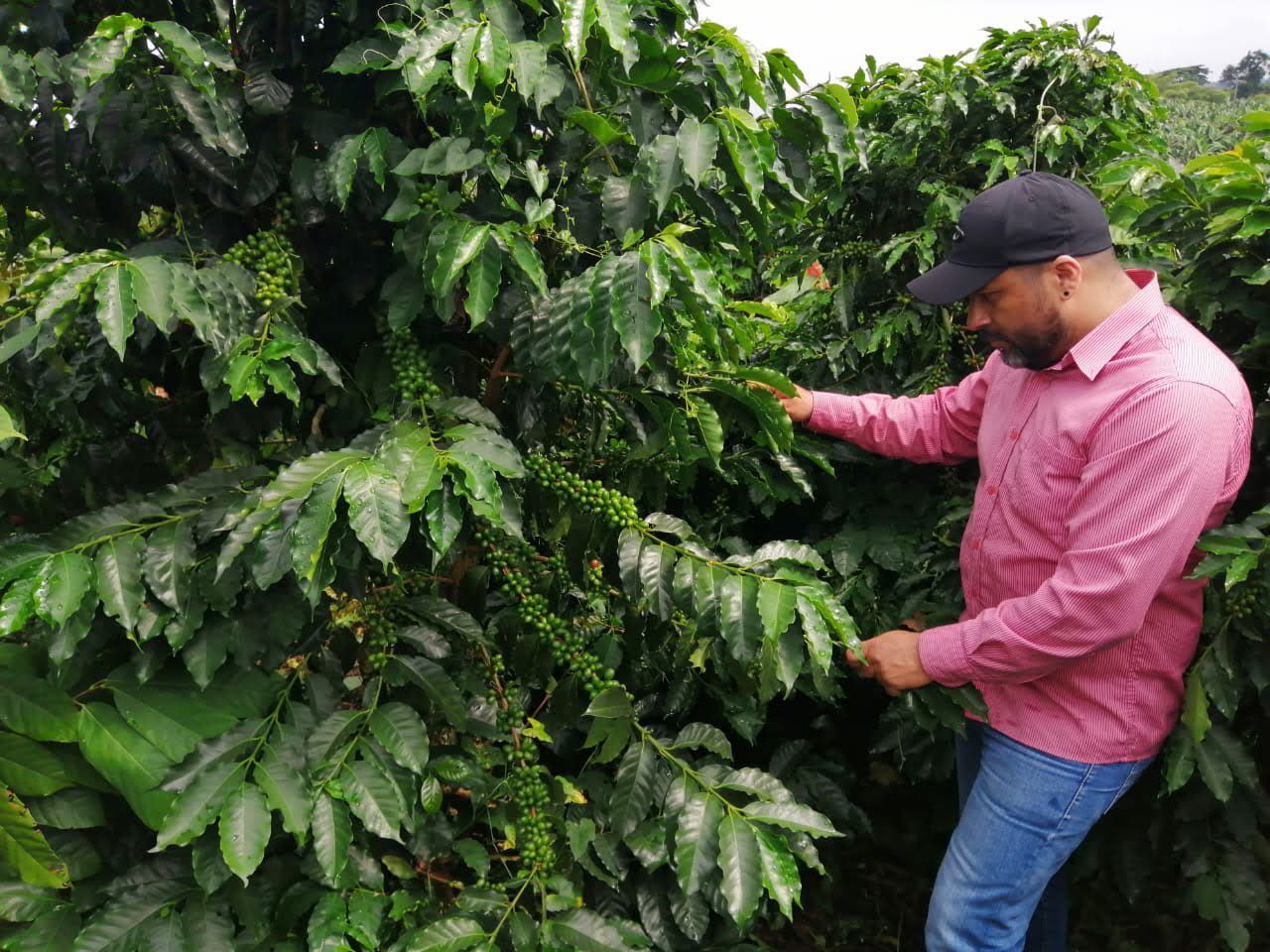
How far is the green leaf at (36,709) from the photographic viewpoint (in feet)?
5.48

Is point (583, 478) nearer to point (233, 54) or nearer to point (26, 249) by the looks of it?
point (233, 54)

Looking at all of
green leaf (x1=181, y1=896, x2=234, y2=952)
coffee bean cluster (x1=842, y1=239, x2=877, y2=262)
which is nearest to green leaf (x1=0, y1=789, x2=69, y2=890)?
green leaf (x1=181, y1=896, x2=234, y2=952)

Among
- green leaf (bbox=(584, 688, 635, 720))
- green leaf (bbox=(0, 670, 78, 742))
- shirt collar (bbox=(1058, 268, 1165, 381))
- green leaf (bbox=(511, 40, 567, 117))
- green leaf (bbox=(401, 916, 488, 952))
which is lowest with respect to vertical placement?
green leaf (bbox=(401, 916, 488, 952))

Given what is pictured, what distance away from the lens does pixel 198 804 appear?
5.24ft

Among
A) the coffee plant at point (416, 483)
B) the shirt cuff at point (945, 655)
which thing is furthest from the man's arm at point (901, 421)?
the shirt cuff at point (945, 655)

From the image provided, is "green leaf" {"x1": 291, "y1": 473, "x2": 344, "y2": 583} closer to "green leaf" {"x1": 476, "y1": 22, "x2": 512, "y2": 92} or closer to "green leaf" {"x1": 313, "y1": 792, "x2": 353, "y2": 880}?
"green leaf" {"x1": 313, "y1": 792, "x2": 353, "y2": 880}

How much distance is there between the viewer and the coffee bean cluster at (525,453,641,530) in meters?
1.88

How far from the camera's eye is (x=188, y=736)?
1.73 metres

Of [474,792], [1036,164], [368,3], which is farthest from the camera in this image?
[1036,164]

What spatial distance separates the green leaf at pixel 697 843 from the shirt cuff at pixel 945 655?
529 millimetres

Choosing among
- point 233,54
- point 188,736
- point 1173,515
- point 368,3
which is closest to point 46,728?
point 188,736

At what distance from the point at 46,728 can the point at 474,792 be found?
0.80 metres

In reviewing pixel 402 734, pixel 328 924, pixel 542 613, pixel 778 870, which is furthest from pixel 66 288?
pixel 778 870

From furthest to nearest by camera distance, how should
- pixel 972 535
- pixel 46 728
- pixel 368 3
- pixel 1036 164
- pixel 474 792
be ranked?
1. pixel 1036 164
2. pixel 972 535
3. pixel 474 792
4. pixel 368 3
5. pixel 46 728
